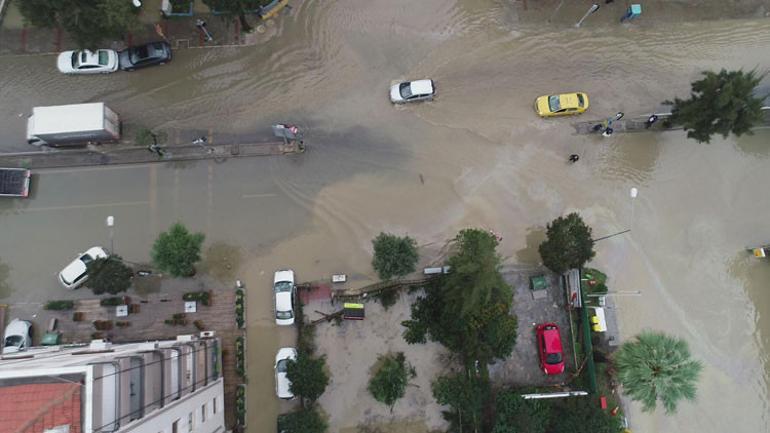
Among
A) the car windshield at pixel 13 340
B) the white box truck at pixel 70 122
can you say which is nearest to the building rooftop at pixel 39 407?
the car windshield at pixel 13 340

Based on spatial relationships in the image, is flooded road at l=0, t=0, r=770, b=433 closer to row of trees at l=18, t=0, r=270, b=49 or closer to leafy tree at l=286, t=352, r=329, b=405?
leafy tree at l=286, t=352, r=329, b=405

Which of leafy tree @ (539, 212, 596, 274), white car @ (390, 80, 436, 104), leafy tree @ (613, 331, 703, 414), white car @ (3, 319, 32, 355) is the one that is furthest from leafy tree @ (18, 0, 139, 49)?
leafy tree @ (613, 331, 703, 414)

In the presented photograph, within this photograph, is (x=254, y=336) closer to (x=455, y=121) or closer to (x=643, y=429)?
(x=455, y=121)

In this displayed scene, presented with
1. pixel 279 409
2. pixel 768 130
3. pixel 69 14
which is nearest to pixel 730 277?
pixel 768 130

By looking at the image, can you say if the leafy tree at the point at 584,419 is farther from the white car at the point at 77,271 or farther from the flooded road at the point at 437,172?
the white car at the point at 77,271

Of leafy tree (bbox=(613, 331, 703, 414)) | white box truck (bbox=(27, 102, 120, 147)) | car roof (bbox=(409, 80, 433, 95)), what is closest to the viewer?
leafy tree (bbox=(613, 331, 703, 414))

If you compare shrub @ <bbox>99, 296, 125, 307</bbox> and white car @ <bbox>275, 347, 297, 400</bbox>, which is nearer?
white car @ <bbox>275, 347, 297, 400</bbox>

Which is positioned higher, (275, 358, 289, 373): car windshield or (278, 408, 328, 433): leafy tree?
(275, 358, 289, 373): car windshield
